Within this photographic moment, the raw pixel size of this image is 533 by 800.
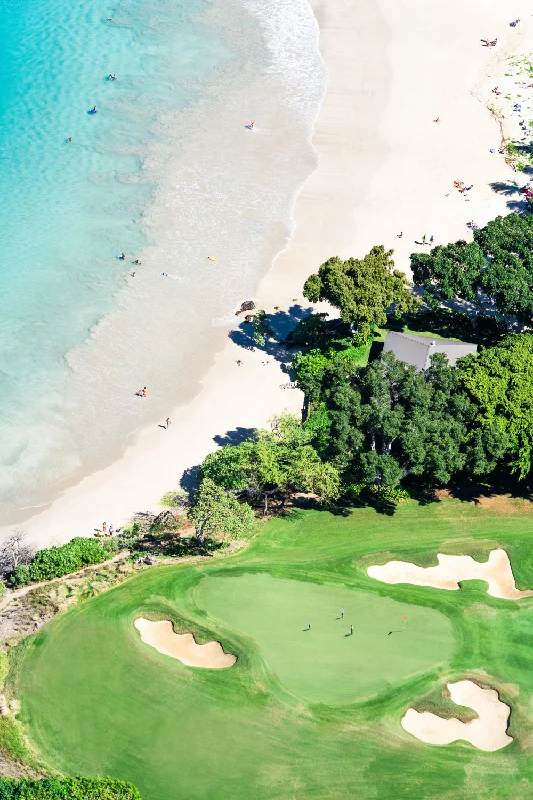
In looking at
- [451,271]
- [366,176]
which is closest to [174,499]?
→ [451,271]

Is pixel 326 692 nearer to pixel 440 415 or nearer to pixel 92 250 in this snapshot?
pixel 440 415

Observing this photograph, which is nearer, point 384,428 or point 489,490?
point 384,428

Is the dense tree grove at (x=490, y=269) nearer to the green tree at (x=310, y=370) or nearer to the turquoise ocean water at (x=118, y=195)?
the green tree at (x=310, y=370)

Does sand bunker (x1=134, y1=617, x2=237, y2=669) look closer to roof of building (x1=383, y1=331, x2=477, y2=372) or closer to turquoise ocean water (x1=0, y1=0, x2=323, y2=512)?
turquoise ocean water (x1=0, y1=0, x2=323, y2=512)

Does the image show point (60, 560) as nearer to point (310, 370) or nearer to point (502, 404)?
point (310, 370)

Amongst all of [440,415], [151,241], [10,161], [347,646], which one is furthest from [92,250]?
[347,646]

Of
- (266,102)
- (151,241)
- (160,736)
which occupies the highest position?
(266,102)
